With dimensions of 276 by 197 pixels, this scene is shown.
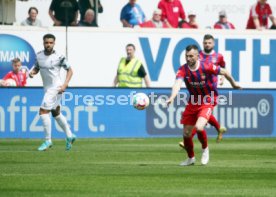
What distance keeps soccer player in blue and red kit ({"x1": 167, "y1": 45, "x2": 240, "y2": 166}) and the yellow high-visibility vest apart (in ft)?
30.9

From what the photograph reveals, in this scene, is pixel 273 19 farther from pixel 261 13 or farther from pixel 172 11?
pixel 172 11

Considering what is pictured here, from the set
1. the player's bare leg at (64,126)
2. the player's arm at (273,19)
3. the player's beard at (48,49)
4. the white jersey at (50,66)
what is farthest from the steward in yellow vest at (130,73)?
the player's beard at (48,49)

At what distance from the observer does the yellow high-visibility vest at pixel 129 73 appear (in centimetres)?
2709

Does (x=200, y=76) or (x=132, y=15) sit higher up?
(x=132, y=15)

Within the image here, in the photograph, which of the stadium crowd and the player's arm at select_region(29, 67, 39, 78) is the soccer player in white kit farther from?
the stadium crowd

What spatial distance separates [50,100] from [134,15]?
25.4 feet

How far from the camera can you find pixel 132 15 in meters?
28.5

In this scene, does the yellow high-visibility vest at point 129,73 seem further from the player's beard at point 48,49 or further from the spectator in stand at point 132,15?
the player's beard at point 48,49

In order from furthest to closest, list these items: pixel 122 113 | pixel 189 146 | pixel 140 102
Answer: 1. pixel 122 113
2. pixel 140 102
3. pixel 189 146

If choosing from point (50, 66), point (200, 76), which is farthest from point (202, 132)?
point (50, 66)

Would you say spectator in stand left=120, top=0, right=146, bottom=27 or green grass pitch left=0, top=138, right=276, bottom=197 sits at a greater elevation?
spectator in stand left=120, top=0, right=146, bottom=27

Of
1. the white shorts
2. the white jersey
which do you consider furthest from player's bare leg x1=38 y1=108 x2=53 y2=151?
the white jersey

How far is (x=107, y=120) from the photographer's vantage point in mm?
26094

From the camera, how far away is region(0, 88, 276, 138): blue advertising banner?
25375mm
